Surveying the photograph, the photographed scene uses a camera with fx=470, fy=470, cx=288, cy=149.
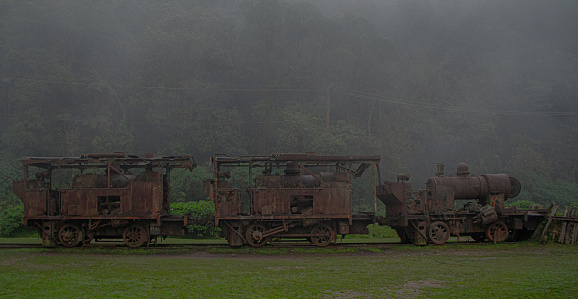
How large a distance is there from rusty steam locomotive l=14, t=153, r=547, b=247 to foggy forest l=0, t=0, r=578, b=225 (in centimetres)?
1614

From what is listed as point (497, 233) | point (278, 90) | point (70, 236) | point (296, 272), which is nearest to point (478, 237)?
point (497, 233)

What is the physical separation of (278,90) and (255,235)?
2915 centimetres

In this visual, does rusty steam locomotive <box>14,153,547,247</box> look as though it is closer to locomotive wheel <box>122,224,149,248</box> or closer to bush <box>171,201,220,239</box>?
locomotive wheel <box>122,224,149,248</box>

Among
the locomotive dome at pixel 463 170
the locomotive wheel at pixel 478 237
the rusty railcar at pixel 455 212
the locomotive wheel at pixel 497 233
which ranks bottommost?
the locomotive wheel at pixel 478 237

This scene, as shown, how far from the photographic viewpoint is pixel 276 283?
1015cm

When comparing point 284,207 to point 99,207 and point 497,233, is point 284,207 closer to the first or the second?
point 99,207

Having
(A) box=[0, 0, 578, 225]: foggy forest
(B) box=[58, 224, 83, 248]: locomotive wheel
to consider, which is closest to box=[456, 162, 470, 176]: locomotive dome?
(B) box=[58, 224, 83, 248]: locomotive wheel

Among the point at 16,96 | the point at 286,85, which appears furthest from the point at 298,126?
the point at 16,96

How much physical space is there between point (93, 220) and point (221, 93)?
90.1ft

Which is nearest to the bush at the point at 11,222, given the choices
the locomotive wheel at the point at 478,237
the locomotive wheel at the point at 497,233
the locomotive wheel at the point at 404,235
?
the locomotive wheel at the point at 404,235

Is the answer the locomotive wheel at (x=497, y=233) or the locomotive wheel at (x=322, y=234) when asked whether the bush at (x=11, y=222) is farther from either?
the locomotive wheel at (x=497, y=233)

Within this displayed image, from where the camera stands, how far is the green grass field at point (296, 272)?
9.25 meters

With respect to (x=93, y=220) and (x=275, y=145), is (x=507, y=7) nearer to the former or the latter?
(x=275, y=145)

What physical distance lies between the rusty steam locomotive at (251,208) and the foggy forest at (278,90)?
16.1 meters
